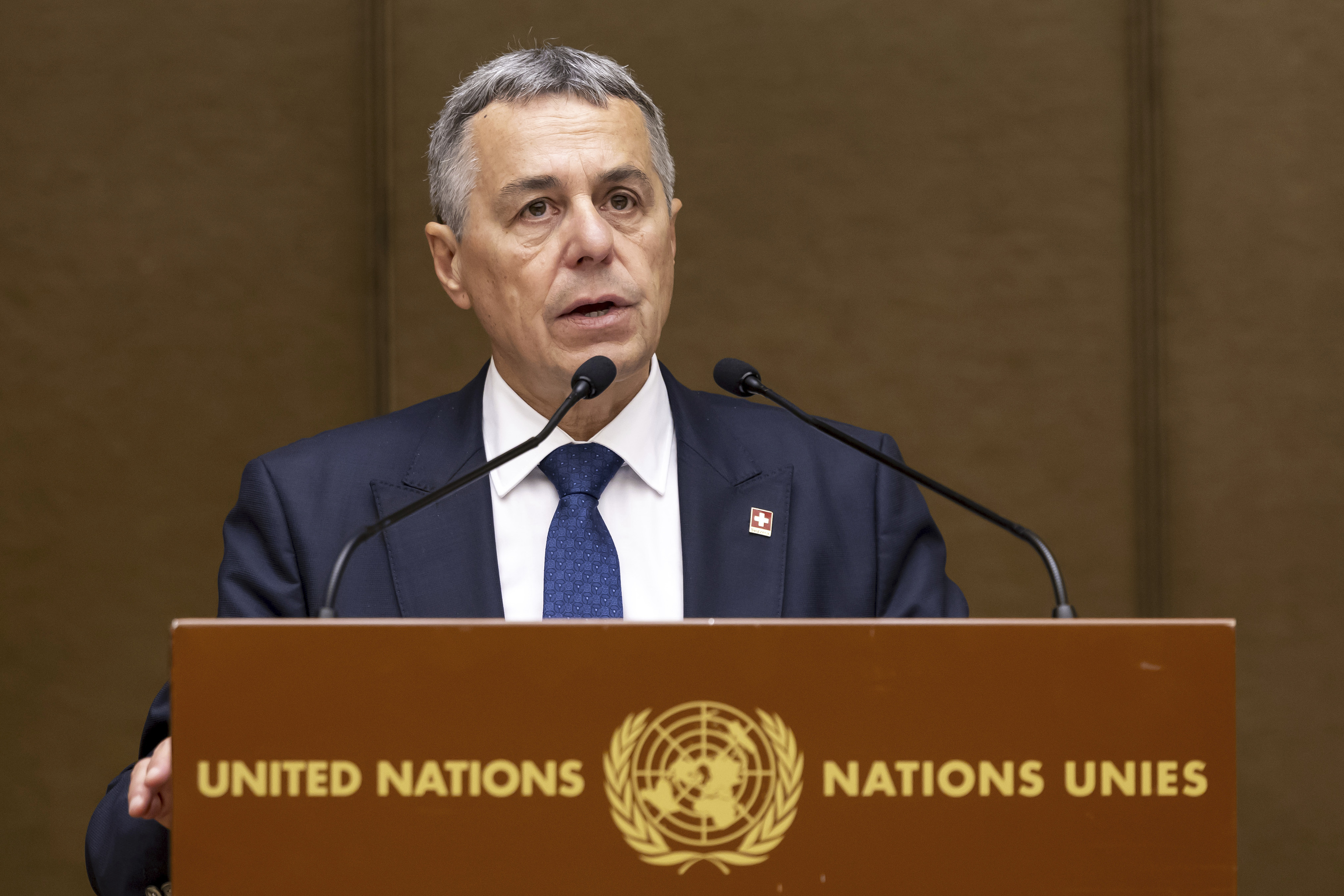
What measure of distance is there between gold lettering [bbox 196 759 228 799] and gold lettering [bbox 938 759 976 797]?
516 millimetres

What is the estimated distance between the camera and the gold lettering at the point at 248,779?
86cm

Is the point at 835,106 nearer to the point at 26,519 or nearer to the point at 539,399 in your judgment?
the point at 539,399

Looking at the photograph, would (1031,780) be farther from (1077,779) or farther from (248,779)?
(248,779)

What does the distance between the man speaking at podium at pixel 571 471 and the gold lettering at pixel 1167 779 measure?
63 cm

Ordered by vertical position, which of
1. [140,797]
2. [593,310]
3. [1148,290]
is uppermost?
[1148,290]

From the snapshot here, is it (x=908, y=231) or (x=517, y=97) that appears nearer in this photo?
(x=517, y=97)

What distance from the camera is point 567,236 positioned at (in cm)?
154

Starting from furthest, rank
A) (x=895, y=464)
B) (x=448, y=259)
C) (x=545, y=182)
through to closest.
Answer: (x=448, y=259) → (x=545, y=182) → (x=895, y=464)

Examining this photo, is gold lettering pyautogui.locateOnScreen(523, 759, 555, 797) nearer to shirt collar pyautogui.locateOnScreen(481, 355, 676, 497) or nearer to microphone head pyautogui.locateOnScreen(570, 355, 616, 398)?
microphone head pyautogui.locateOnScreen(570, 355, 616, 398)

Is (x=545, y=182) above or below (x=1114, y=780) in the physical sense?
above

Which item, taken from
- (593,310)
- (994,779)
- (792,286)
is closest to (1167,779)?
(994,779)

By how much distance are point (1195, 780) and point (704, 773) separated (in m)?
0.36

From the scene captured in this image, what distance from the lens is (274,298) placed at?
257 centimetres

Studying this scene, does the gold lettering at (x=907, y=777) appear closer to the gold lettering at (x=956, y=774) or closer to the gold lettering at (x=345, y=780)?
the gold lettering at (x=956, y=774)
